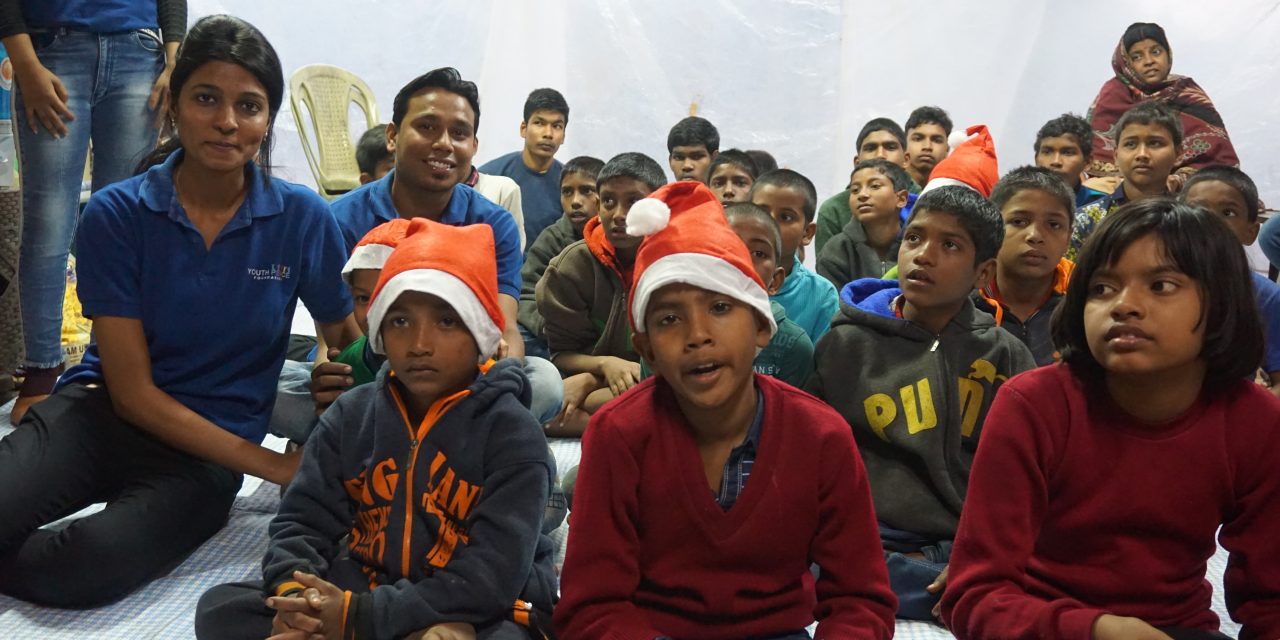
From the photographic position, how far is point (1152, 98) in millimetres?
4574

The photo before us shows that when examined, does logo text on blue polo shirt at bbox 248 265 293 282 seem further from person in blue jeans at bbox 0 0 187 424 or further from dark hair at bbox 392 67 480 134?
person in blue jeans at bbox 0 0 187 424

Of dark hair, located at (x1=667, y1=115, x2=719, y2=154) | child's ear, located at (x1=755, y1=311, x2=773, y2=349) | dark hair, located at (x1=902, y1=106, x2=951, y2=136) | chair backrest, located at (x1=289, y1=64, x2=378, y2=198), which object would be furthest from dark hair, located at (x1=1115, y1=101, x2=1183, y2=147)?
chair backrest, located at (x1=289, y1=64, x2=378, y2=198)

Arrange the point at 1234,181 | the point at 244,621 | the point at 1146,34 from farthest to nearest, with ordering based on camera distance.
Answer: the point at 1146,34 < the point at 1234,181 < the point at 244,621

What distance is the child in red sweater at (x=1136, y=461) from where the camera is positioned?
1.28 m

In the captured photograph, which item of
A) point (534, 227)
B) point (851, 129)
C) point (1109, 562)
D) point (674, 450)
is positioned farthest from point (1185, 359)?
point (851, 129)

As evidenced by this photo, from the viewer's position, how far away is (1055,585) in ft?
4.43

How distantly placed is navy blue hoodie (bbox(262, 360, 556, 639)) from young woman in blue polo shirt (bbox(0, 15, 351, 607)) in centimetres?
44

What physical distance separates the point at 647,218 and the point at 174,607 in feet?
3.50

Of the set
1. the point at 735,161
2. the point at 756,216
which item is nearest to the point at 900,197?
the point at 735,161

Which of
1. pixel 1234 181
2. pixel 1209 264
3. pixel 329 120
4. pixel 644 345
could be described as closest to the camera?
pixel 1209 264

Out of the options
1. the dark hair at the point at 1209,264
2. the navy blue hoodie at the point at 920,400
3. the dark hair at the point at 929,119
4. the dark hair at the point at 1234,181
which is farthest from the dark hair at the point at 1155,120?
the dark hair at the point at 1209,264

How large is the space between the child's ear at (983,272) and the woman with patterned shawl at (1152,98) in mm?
2702

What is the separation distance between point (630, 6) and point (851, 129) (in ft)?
4.33

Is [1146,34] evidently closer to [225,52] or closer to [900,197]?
[900,197]
